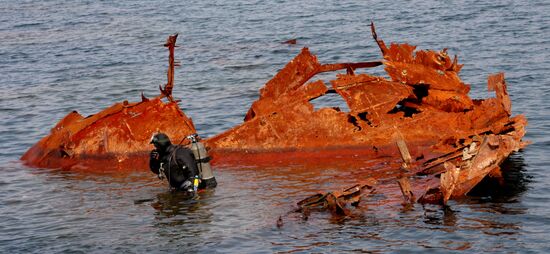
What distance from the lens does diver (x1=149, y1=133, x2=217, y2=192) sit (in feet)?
53.8

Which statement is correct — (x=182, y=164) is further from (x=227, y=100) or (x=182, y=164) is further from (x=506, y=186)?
(x=227, y=100)

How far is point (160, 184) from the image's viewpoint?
17875 mm

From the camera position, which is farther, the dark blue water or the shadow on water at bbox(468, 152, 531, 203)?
the shadow on water at bbox(468, 152, 531, 203)

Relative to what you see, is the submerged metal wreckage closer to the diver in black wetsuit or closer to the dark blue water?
the dark blue water

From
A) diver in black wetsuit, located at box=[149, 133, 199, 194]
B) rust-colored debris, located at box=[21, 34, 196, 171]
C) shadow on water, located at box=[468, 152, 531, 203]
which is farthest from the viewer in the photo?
rust-colored debris, located at box=[21, 34, 196, 171]

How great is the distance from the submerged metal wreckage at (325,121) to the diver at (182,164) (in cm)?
235

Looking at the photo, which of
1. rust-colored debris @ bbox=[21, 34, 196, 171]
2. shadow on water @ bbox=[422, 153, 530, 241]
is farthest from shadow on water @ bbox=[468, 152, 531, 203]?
rust-colored debris @ bbox=[21, 34, 196, 171]

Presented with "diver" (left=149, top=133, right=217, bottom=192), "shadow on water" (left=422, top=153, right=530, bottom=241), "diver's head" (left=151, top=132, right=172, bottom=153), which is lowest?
"shadow on water" (left=422, top=153, right=530, bottom=241)

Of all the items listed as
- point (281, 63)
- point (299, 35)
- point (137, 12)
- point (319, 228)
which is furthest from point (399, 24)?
point (319, 228)

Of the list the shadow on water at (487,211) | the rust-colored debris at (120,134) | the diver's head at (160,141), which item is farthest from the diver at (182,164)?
the shadow on water at (487,211)

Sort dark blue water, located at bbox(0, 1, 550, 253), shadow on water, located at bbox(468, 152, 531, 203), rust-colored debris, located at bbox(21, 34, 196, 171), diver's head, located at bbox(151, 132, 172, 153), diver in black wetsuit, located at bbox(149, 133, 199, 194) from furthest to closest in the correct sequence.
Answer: rust-colored debris, located at bbox(21, 34, 196, 171) → diver's head, located at bbox(151, 132, 172, 153) → diver in black wetsuit, located at bbox(149, 133, 199, 194) → shadow on water, located at bbox(468, 152, 531, 203) → dark blue water, located at bbox(0, 1, 550, 253)

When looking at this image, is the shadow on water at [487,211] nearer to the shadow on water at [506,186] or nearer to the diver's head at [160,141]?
the shadow on water at [506,186]

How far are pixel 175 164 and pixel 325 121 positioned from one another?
3986 mm

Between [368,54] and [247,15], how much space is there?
43.8ft
